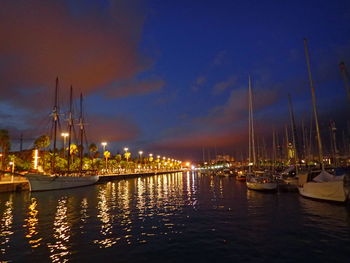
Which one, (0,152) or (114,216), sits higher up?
(0,152)

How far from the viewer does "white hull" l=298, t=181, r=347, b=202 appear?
26.0 metres

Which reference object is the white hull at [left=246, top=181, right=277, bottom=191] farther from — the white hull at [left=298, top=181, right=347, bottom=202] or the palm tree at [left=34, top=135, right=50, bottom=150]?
the palm tree at [left=34, top=135, right=50, bottom=150]

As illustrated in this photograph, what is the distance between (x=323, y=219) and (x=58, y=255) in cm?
2082

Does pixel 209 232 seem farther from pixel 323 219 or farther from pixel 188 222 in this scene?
pixel 323 219

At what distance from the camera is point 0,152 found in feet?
237

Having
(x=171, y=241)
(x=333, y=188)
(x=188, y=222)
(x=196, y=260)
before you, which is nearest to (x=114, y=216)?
(x=188, y=222)

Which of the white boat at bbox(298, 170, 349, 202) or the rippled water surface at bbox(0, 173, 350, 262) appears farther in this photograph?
the white boat at bbox(298, 170, 349, 202)

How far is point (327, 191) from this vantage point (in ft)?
90.3

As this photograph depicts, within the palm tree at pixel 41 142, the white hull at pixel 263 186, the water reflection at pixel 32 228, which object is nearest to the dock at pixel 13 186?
the water reflection at pixel 32 228

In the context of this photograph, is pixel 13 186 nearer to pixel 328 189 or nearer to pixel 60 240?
pixel 60 240

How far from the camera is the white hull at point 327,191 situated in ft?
85.3

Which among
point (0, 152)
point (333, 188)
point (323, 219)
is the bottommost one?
point (323, 219)

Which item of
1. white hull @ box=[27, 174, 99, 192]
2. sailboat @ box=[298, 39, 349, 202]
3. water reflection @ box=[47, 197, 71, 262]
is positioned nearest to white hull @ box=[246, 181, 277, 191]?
sailboat @ box=[298, 39, 349, 202]

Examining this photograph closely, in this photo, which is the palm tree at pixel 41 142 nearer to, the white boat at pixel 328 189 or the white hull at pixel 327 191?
the white boat at pixel 328 189
